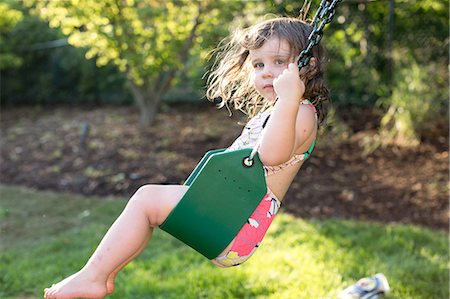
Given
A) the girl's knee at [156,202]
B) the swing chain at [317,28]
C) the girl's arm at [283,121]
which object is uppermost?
the swing chain at [317,28]

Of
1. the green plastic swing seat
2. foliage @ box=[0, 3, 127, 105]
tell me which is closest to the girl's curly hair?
the green plastic swing seat

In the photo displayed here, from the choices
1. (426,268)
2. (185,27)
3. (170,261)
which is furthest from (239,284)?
(185,27)

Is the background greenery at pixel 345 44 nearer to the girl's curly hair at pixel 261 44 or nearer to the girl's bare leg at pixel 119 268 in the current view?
the girl's curly hair at pixel 261 44

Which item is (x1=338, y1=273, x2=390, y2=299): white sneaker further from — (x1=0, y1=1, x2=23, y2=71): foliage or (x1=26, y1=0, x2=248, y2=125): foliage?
(x1=0, y1=1, x2=23, y2=71): foliage

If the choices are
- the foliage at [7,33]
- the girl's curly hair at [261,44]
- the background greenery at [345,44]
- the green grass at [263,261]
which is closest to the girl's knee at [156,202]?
the girl's curly hair at [261,44]

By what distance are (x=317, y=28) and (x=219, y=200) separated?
613 millimetres

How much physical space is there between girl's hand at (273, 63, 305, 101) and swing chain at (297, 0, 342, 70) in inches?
1.5

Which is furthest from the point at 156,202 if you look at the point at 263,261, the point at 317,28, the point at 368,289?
the point at 263,261

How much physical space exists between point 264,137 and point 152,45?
489cm

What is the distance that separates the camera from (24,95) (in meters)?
9.84

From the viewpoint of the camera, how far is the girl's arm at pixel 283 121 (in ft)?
6.02

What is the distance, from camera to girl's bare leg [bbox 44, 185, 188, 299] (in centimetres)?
187

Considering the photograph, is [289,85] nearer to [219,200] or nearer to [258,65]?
[258,65]

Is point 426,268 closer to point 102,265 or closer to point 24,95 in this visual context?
point 102,265
